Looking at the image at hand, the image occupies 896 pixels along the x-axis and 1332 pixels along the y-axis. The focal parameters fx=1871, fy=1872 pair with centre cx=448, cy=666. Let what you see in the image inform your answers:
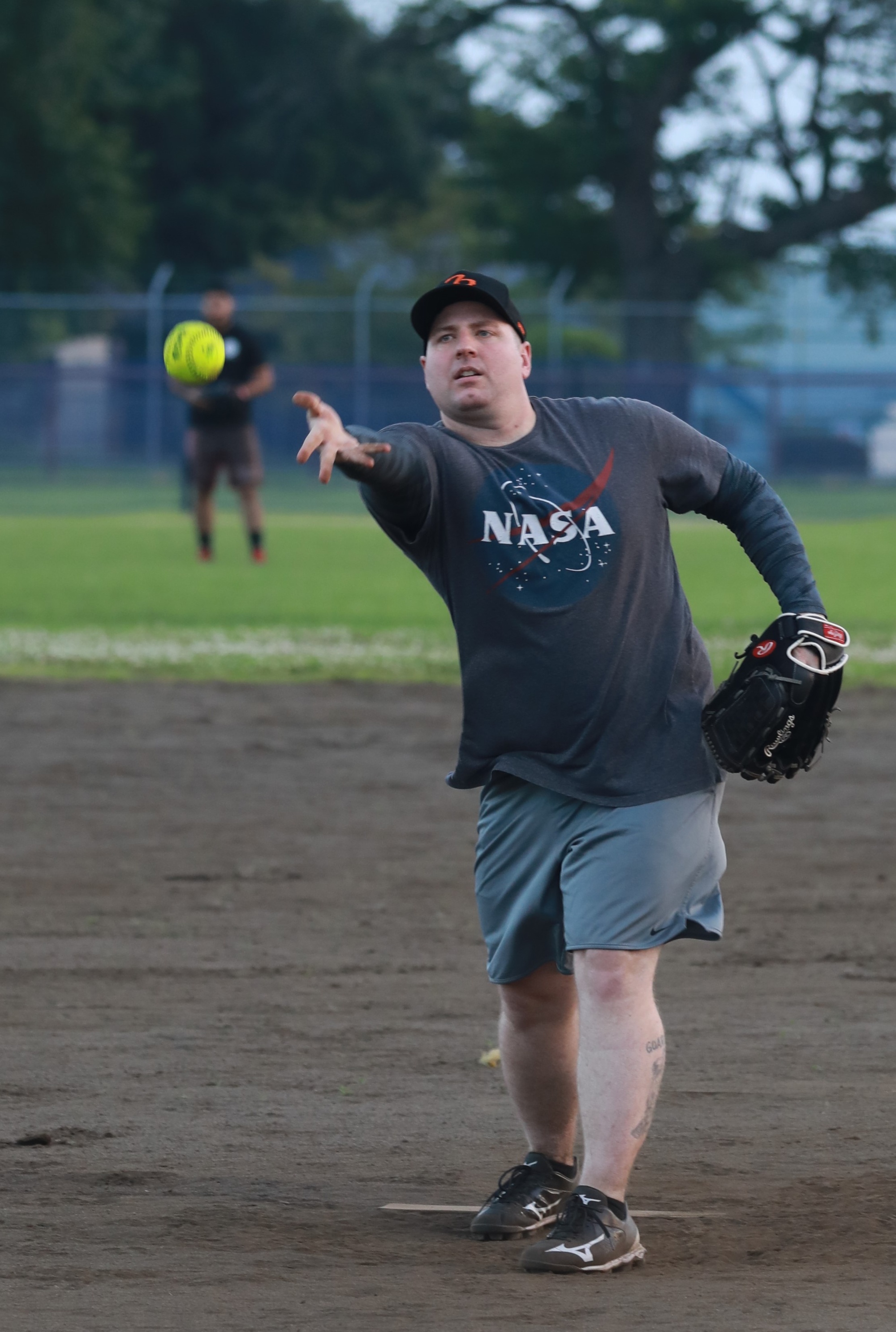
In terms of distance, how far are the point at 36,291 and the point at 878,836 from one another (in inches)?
1515

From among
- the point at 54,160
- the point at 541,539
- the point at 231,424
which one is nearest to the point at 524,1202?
the point at 541,539

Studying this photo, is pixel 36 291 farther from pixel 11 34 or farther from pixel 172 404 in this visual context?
pixel 172 404

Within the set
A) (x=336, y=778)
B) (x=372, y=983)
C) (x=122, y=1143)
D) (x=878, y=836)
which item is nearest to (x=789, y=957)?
(x=372, y=983)

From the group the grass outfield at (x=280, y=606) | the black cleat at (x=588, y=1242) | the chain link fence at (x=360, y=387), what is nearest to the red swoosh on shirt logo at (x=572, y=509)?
the black cleat at (x=588, y=1242)

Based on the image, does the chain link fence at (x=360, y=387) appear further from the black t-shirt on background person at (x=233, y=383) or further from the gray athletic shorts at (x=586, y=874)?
the gray athletic shorts at (x=586, y=874)

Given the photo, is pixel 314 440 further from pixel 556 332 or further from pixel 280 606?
pixel 556 332

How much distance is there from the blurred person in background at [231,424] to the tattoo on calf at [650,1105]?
12.9 metres

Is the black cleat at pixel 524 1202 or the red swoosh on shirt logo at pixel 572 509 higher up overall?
Answer: the red swoosh on shirt logo at pixel 572 509

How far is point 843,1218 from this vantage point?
3.55 meters

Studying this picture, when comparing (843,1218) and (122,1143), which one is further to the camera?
(122,1143)

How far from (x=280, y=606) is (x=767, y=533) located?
10.6 metres

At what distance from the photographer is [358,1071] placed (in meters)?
4.54

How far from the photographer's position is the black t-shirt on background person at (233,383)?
634 inches

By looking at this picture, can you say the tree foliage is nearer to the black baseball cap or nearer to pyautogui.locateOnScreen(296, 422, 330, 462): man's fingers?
the black baseball cap
